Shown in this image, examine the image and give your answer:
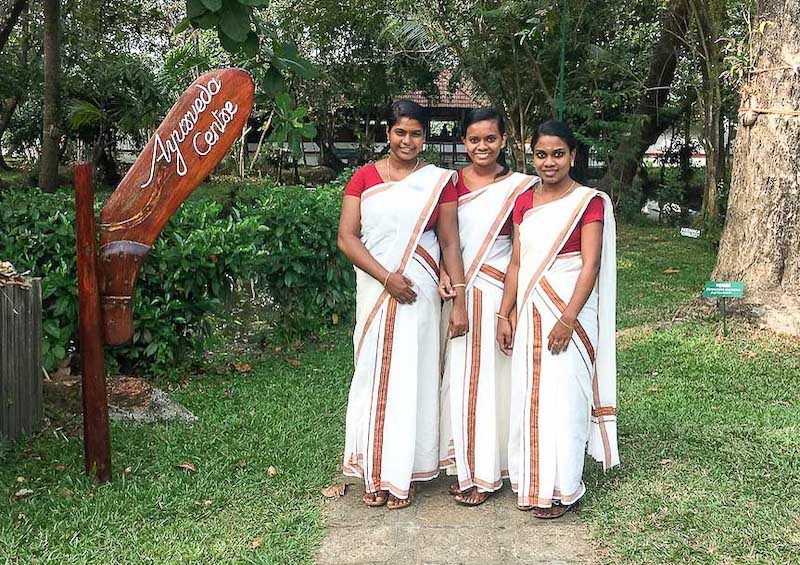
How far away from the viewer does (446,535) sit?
325 cm

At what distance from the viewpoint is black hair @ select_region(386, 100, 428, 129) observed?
10.9 ft

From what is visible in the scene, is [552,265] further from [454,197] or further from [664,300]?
[664,300]

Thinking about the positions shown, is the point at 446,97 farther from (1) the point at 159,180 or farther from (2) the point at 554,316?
(2) the point at 554,316

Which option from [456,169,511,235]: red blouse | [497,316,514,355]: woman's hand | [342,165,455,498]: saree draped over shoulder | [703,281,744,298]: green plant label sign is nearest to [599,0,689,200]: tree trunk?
[703,281,744,298]: green plant label sign

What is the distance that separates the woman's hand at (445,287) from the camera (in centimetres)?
342

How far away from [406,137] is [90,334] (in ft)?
4.84

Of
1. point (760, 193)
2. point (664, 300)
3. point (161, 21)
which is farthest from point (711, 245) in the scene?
point (161, 21)

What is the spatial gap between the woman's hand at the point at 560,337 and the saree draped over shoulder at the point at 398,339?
460mm

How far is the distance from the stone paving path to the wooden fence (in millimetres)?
1611

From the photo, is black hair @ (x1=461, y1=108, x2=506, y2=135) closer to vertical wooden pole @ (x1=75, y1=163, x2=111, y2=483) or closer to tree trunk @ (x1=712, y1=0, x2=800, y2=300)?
vertical wooden pole @ (x1=75, y1=163, x2=111, y2=483)

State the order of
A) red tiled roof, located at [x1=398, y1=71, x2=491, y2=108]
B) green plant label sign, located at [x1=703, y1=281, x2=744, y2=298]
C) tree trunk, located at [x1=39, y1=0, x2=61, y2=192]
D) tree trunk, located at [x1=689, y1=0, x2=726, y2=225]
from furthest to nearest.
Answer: red tiled roof, located at [x1=398, y1=71, x2=491, y2=108]
tree trunk, located at [x1=39, y1=0, x2=61, y2=192]
tree trunk, located at [x1=689, y1=0, x2=726, y2=225]
green plant label sign, located at [x1=703, y1=281, x2=744, y2=298]

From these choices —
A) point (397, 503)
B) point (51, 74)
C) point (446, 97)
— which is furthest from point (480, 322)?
point (446, 97)

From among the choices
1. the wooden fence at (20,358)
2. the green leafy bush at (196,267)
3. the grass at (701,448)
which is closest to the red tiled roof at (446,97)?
the green leafy bush at (196,267)

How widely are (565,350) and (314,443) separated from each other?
148 centimetres
